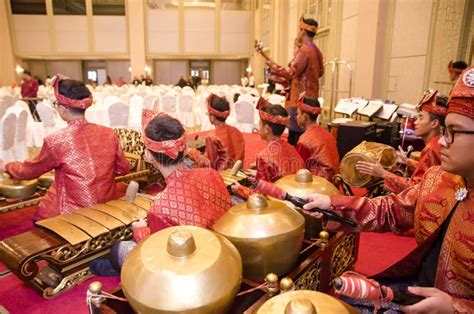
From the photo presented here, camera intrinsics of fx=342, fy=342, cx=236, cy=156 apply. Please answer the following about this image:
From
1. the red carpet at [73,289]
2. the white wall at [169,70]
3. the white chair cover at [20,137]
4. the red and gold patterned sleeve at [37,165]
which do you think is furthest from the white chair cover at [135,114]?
the white wall at [169,70]

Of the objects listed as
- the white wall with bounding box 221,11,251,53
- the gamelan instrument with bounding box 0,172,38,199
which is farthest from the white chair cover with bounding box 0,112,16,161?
the white wall with bounding box 221,11,251,53

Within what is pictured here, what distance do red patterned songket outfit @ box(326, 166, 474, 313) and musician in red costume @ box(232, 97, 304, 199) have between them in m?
0.78

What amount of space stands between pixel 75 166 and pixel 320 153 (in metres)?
1.80

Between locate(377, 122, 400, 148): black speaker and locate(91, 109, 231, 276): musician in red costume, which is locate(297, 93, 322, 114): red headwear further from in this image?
locate(91, 109, 231, 276): musician in red costume

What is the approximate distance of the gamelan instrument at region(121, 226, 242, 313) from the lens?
899mm

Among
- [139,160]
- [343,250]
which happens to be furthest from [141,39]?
[343,250]

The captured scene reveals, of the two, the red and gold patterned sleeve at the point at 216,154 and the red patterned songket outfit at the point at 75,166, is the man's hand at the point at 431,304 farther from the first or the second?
the red and gold patterned sleeve at the point at 216,154

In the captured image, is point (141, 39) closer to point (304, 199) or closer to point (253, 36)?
point (253, 36)

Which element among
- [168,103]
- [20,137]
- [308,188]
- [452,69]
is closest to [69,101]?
[308,188]

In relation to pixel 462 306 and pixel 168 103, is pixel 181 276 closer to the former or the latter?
pixel 462 306

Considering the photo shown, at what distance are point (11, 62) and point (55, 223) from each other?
16.5 meters

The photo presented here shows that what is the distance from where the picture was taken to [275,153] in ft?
7.73

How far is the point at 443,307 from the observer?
918mm

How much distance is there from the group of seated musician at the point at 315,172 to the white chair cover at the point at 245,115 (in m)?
4.04
